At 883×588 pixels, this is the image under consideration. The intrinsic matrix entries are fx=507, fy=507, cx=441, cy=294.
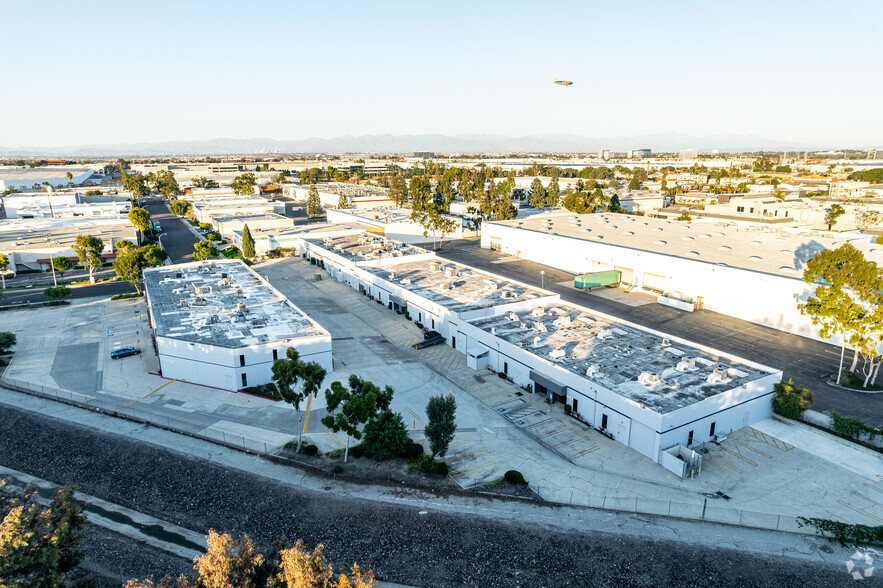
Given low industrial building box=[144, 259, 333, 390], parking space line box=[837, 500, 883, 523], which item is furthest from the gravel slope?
low industrial building box=[144, 259, 333, 390]

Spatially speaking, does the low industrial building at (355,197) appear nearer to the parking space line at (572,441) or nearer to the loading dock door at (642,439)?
the parking space line at (572,441)

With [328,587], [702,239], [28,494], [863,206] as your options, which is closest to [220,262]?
[28,494]

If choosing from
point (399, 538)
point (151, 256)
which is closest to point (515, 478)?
point (399, 538)

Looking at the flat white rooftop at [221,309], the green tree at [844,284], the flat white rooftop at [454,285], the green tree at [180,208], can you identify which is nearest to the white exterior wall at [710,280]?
the green tree at [844,284]

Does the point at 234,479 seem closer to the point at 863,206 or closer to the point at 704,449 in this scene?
the point at 704,449

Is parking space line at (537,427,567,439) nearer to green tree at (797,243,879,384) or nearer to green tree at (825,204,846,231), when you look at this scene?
green tree at (797,243,879,384)

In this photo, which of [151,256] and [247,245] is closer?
[151,256]

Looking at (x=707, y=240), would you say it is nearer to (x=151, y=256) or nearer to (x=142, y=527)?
(x=142, y=527)
